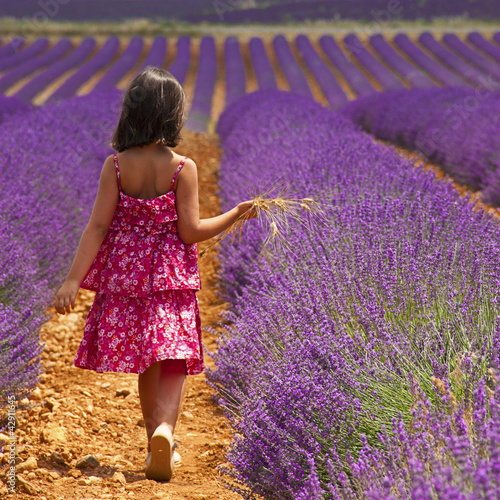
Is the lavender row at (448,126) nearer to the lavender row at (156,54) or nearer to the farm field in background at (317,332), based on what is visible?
the farm field in background at (317,332)

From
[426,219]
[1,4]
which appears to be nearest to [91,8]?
[1,4]

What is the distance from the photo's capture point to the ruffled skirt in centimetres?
208

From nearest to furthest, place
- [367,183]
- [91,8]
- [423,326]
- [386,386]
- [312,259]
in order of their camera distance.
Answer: [386,386] → [423,326] → [312,259] → [367,183] → [91,8]

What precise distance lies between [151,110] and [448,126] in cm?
736

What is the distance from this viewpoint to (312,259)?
8.14ft

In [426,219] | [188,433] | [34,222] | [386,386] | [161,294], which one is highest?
[34,222]

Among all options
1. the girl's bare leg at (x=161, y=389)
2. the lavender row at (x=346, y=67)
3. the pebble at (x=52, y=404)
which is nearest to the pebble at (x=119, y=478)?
the girl's bare leg at (x=161, y=389)

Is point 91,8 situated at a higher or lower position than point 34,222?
higher

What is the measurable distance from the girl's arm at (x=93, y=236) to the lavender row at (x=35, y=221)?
306mm

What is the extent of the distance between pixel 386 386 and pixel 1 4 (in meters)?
23.9

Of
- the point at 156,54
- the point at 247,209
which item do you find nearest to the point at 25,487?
the point at 247,209

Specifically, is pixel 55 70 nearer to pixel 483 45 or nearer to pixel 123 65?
pixel 123 65

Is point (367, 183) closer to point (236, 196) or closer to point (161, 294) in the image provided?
point (236, 196)

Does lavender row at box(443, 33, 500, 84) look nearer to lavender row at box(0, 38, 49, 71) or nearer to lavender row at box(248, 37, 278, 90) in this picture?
lavender row at box(248, 37, 278, 90)
